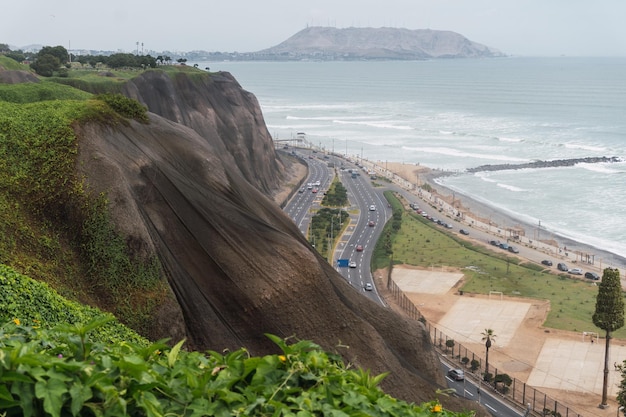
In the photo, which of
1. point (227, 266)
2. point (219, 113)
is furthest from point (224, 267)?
point (219, 113)

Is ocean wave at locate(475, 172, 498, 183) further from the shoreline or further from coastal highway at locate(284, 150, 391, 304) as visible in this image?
coastal highway at locate(284, 150, 391, 304)

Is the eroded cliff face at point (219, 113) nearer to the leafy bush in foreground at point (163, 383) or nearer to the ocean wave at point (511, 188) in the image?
the ocean wave at point (511, 188)

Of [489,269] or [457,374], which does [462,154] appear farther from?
[457,374]

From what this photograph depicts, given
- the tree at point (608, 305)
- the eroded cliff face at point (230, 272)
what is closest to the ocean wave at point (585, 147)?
the tree at point (608, 305)

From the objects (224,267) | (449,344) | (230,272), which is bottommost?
(449,344)

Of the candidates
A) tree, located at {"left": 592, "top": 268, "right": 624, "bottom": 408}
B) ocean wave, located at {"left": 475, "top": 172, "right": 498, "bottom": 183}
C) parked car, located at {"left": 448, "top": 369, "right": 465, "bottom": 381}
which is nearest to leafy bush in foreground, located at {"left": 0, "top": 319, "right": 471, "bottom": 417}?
tree, located at {"left": 592, "top": 268, "right": 624, "bottom": 408}

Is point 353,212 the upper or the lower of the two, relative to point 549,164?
lower

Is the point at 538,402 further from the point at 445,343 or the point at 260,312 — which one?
the point at 260,312
